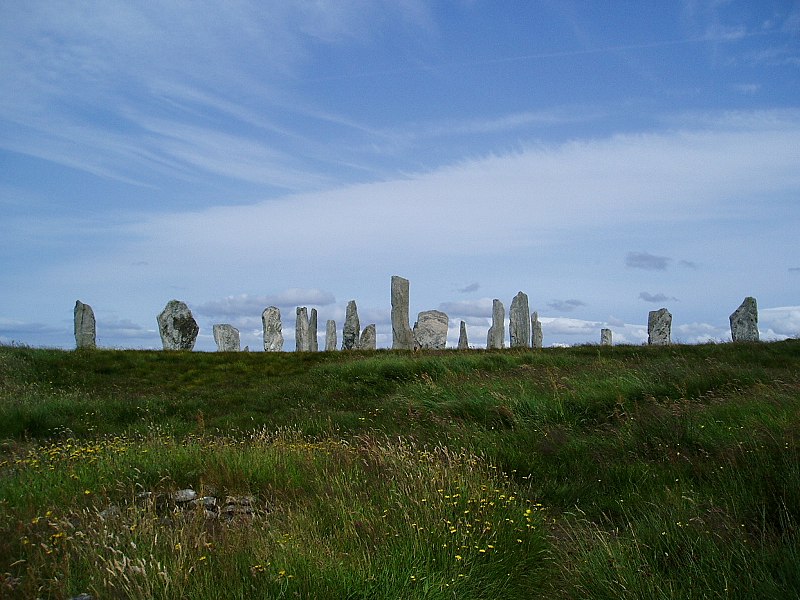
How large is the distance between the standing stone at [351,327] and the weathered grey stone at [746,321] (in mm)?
17869

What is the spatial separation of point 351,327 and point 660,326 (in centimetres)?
1516

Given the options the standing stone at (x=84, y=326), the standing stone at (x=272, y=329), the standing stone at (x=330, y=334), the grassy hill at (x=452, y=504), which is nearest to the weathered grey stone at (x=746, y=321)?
the grassy hill at (x=452, y=504)

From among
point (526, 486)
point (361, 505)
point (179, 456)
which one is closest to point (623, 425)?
point (526, 486)

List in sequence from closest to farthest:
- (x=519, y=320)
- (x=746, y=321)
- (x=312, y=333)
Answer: (x=746, y=321), (x=519, y=320), (x=312, y=333)

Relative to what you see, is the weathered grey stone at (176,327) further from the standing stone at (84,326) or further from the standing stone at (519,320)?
the standing stone at (519,320)

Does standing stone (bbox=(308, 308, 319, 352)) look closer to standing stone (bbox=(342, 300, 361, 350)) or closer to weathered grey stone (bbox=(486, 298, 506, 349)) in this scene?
standing stone (bbox=(342, 300, 361, 350))

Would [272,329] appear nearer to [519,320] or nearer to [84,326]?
[84,326]

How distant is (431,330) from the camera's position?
99.8 feet

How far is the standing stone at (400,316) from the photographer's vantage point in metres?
29.0

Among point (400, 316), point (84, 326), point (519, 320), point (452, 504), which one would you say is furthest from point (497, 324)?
point (452, 504)

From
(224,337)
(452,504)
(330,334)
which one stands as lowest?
(452,504)

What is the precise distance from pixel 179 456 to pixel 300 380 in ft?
36.2

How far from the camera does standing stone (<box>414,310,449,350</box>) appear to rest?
30.3 m

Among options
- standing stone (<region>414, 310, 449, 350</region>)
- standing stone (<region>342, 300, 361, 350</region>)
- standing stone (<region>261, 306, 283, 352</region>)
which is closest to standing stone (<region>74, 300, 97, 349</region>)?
standing stone (<region>261, 306, 283, 352</region>)
